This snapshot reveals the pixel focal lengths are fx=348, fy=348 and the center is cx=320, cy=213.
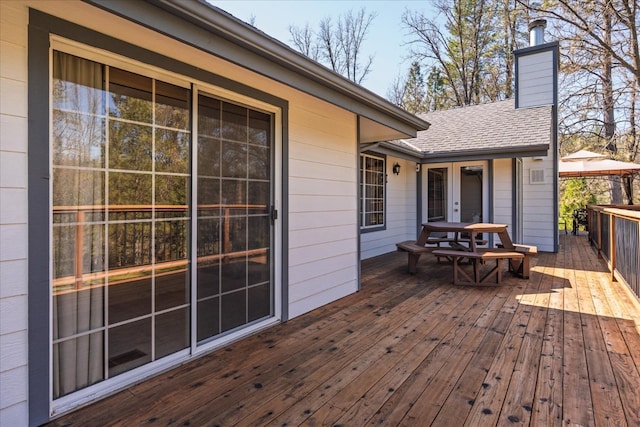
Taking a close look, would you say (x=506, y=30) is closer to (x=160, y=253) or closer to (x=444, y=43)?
(x=444, y=43)

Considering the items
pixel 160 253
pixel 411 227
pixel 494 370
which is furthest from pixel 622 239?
pixel 160 253

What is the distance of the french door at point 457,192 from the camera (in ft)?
25.9

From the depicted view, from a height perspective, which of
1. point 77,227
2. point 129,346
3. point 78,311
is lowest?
A: point 129,346

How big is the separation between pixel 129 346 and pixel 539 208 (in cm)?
809

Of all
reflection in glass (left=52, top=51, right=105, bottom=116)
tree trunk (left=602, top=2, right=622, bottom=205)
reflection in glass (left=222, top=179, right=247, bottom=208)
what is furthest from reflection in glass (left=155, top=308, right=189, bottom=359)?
tree trunk (left=602, top=2, right=622, bottom=205)

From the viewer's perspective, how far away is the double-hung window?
6781 mm

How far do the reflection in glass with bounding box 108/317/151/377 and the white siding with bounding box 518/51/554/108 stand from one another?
9319 mm

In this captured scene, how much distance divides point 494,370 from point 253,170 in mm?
2455

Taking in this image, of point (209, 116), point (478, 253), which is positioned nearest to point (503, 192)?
point (478, 253)

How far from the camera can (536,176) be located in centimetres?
768

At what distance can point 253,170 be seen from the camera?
123 inches

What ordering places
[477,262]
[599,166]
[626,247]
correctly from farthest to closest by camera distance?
1. [599,166]
2. [477,262]
3. [626,247]

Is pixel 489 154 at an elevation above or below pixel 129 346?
above

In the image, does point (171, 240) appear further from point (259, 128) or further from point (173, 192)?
point (259, 128)
